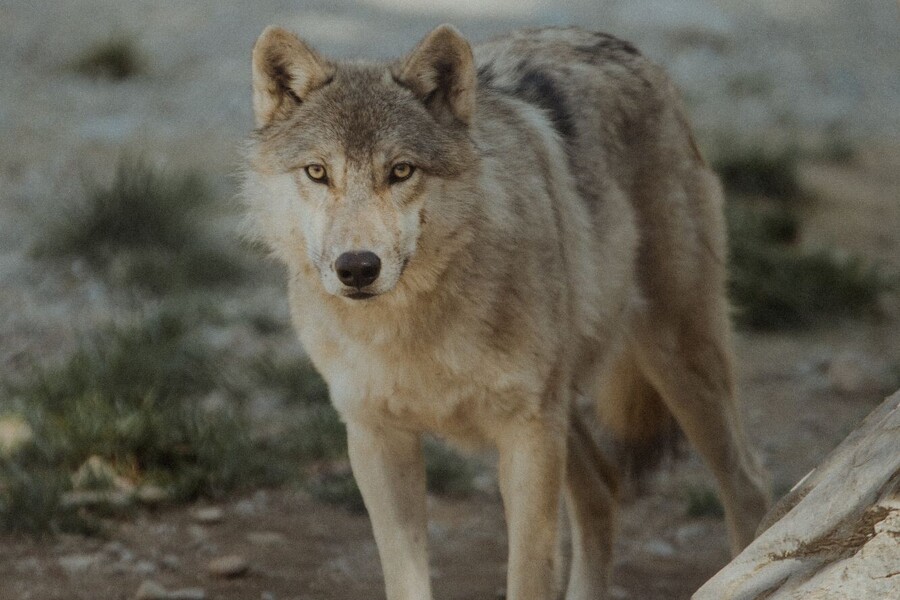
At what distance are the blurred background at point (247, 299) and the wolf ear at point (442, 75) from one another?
5.69 ft

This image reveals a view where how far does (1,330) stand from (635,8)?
6.52 meters

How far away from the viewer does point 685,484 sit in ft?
18.5

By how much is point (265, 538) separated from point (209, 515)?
A: 0.25m

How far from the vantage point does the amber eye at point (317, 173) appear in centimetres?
352

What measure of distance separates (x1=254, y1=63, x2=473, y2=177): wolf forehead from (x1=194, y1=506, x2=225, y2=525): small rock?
177 centimetres

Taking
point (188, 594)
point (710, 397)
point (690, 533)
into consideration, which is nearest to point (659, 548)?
point (690, 533)

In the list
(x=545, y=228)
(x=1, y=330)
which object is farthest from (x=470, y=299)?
(x=1, y=330)

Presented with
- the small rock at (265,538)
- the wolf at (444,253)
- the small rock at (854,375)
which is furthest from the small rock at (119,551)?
the small rock at (854,375)

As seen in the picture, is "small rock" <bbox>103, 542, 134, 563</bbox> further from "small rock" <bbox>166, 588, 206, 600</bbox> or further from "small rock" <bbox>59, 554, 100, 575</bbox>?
"small rock" <bbox>166, 588, 206, 600</bbox>

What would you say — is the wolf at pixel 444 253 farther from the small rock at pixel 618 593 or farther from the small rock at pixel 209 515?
the small rock at pixel 209 515

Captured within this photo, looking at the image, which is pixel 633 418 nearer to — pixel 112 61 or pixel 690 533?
pixel 690 533

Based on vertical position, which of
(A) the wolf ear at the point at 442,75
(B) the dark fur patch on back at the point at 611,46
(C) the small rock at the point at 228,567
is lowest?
(C) the small rock at the point at 228,567

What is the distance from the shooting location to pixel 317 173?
11.6 ft

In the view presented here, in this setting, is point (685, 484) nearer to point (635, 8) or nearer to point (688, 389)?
point (688, 389)
